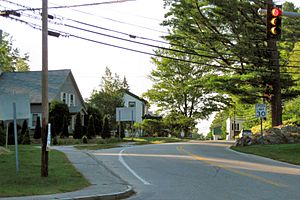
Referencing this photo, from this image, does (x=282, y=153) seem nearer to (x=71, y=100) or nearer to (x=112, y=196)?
(x=112, y=196)

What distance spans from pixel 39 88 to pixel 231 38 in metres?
22.7

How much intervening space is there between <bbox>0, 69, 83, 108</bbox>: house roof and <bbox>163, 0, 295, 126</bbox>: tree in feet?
53.6

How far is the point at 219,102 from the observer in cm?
6938

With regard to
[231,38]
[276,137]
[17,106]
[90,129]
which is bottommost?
[276,137]

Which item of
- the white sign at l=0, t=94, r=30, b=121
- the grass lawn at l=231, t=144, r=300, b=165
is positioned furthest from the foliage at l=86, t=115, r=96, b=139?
the white sign at l=0, t=94, r=30, b=121

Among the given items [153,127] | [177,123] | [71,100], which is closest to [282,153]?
[71,100]

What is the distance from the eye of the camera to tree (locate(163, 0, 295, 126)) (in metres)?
36.0

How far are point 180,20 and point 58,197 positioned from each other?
27.9m

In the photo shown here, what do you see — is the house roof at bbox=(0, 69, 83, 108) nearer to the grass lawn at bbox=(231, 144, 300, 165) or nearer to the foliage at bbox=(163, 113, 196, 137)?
the foliage at bbox=(163, 113, 196, 137)

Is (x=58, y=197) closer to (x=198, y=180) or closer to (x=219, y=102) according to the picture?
(x=198, y=180)

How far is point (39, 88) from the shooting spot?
49781 mm

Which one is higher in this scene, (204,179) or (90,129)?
(90,129)

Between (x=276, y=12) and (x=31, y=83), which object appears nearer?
(x=276, y=12)

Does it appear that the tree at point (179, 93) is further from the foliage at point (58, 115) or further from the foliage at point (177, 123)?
the foliage at point (58, 115)
